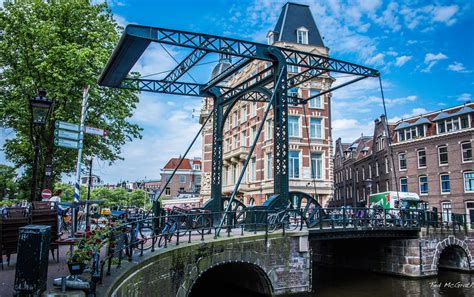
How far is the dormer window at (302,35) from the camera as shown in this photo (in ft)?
102

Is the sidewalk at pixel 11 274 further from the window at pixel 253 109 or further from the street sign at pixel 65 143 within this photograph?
the window at pixel 253 109

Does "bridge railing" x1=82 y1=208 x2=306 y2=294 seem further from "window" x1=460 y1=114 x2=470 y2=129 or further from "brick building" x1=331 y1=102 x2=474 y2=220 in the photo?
"window" x1=460 y1=114 x2=470 y2=129

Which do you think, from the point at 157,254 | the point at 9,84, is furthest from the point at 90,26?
the point at 157,254

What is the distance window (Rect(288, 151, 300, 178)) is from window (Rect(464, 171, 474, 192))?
1367cm

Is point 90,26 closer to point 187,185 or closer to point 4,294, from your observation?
point 4,294

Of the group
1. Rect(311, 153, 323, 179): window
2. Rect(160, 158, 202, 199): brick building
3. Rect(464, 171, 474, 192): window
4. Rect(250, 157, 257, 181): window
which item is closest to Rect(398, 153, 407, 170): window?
Rect(464, 171, 474, 192): window

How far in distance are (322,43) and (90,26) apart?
2058cm

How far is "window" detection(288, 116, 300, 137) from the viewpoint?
96.6 ft

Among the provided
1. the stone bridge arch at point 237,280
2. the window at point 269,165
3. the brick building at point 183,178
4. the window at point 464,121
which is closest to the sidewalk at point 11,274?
the stone bridge arch at point 237,280

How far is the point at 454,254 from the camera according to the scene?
64.5 ft

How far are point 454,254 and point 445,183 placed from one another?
13.4 meters

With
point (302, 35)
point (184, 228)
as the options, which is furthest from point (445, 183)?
point (184, 228)

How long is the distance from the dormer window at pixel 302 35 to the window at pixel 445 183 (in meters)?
16.5

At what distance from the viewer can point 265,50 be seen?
40.5ft
